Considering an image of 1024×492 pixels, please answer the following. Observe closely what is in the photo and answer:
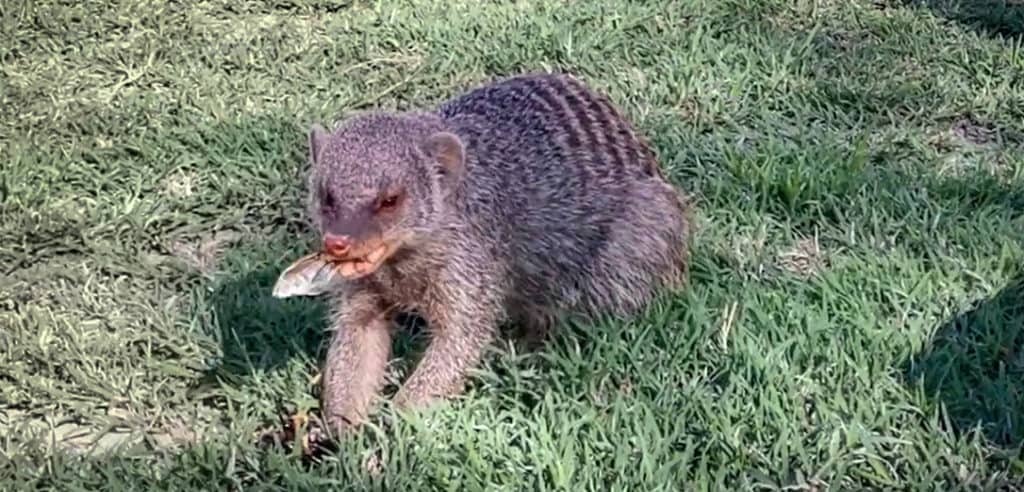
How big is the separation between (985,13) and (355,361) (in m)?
2.65

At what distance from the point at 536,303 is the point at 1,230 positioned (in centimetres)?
133

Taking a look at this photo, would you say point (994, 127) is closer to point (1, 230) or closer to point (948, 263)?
point (948, 263)

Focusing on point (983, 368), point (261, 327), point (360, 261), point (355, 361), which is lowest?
point (261, 327)

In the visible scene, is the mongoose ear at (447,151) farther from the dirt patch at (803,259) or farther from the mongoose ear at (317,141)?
the dirt patch at (803,259)

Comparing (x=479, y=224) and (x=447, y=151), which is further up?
(x=447, y=151)

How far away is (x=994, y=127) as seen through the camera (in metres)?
3.59

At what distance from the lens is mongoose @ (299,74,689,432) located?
2.36 m

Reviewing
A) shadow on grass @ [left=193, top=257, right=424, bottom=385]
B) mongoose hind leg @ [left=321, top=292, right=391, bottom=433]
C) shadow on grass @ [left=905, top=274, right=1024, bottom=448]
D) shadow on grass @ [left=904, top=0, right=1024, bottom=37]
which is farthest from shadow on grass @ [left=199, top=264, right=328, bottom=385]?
shadow on grass @ [left=904, top=0, right=1024, bottom=37]

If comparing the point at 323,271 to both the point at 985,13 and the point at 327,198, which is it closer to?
the point at 327,198

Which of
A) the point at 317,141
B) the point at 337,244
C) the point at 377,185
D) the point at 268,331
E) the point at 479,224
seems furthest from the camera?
the point at 268,331

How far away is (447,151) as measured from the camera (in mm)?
2469

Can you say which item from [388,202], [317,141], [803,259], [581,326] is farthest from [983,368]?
[317,141]

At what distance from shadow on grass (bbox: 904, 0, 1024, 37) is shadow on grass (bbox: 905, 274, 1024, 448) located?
1.76 m

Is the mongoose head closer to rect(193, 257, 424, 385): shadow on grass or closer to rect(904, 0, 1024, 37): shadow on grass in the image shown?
rect(193, 257, 424, 385): shadow on grass
